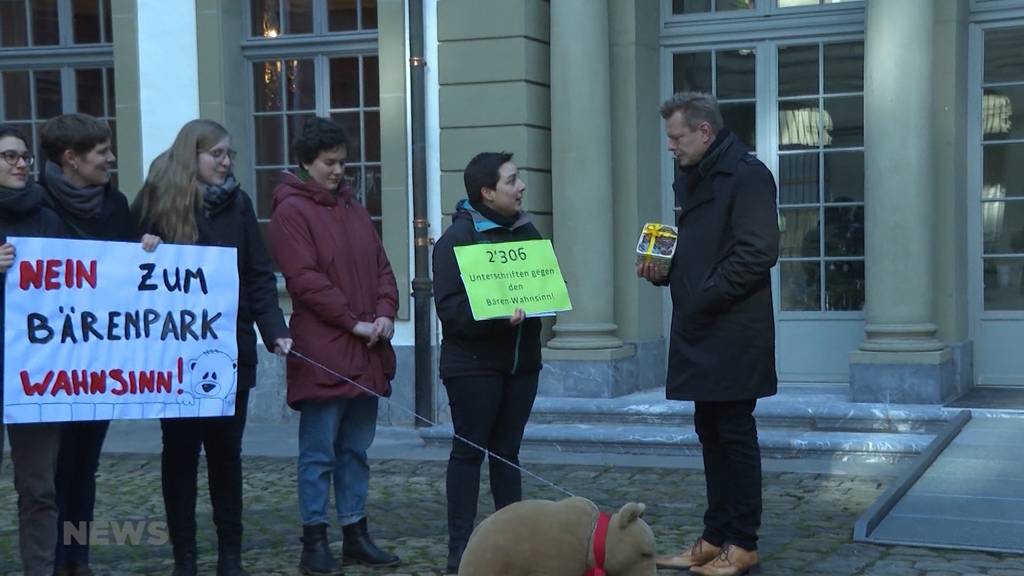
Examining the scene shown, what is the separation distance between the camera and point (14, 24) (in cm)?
1206

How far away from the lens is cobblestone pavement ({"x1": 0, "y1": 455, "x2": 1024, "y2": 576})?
5840 millimetres

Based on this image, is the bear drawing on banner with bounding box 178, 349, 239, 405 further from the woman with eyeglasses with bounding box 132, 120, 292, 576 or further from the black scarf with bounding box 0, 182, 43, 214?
the black scarf with bounding box 0, 182, 43, 214

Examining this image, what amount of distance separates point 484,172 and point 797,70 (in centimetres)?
553

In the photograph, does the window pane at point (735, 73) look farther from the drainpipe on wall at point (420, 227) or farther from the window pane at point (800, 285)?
the drainpipe on wall at point (420, 227)

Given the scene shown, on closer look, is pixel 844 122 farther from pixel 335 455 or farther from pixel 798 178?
pixel 335 455

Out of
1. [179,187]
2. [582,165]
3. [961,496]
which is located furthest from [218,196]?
[582,165]

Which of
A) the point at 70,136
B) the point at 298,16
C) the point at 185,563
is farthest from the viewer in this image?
the point at 298,16

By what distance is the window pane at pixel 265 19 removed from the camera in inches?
444

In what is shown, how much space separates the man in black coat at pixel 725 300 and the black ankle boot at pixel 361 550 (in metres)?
1.28

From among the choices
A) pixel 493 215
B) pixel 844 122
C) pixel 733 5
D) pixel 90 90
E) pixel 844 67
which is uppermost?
pixel 733 5

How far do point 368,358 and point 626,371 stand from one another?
4488mm

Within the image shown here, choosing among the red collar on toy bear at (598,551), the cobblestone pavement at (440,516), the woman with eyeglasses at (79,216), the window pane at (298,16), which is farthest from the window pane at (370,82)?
the red collar on toy bear at (598,551)

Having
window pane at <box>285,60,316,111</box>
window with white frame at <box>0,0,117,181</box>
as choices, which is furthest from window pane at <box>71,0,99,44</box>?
window pane at <box>285,60,316,111</box>

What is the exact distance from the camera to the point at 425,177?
33.8 feet
